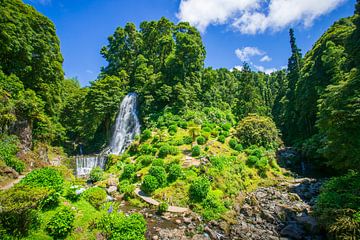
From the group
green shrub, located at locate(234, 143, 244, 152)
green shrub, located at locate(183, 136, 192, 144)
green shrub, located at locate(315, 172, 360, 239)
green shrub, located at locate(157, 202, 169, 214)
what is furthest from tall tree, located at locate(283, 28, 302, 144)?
green shrub, located at locate(157, 202, 169, 214)

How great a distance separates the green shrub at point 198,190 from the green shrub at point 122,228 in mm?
5933

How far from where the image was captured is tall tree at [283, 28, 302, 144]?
3881 cm

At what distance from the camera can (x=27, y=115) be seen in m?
18.7

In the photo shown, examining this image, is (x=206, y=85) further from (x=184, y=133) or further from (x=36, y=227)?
(x=36, y=227)

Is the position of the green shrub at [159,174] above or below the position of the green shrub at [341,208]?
above

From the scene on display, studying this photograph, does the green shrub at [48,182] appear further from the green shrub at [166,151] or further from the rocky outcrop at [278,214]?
the green shrub at [166,151]

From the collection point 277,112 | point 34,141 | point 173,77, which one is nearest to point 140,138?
point 34,141

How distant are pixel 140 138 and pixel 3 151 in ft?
44.9

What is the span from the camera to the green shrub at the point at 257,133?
25797 mm

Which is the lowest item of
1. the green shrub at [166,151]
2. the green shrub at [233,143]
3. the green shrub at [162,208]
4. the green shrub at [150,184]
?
the green shrub at [162,208]

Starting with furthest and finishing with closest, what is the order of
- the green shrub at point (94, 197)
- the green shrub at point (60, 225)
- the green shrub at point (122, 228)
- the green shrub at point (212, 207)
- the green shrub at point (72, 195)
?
the green shrub at point (212, 207) → the green shrub at point (94, 197) → the green shrub at point (72, 195) → the green shrub at point (122, 228) → the green shrub at point (60, 225)

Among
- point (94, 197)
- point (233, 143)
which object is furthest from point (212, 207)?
point (233, 143)

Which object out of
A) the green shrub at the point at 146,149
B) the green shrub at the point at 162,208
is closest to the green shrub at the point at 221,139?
the green shrub at the point at 146,149

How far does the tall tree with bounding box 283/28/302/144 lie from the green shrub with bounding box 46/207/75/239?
37.5 metres
